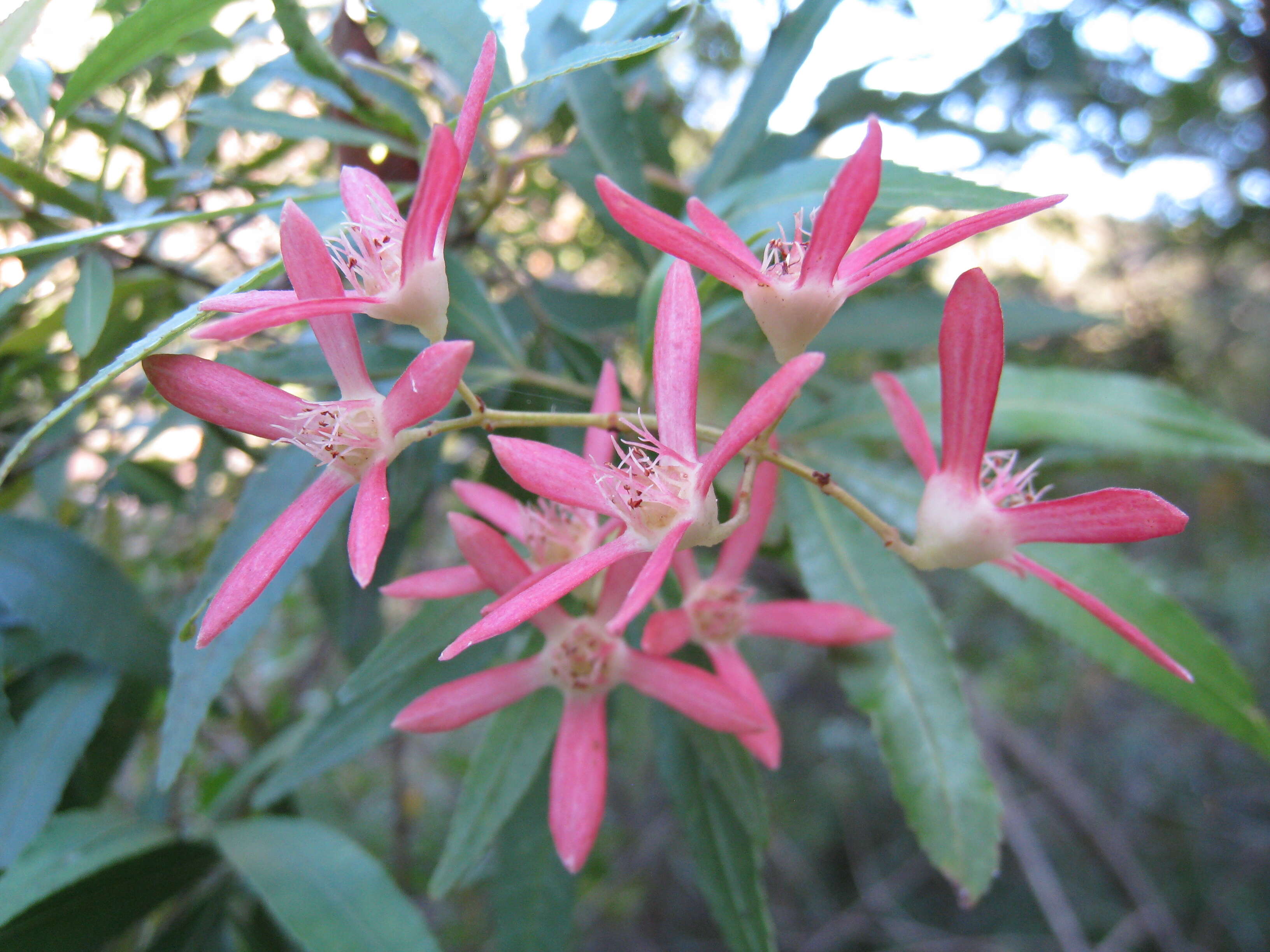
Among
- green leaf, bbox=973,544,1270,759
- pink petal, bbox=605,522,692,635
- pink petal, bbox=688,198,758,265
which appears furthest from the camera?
green leaf, bbox=973,544,1270,759

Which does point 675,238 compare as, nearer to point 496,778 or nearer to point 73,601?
point 496,778

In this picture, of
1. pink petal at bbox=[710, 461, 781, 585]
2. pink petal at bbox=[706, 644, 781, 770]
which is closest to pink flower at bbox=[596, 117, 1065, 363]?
Answer: pink petal at bbox=[710, 461, 781, 585]

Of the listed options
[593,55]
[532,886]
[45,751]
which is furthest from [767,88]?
[45,751]

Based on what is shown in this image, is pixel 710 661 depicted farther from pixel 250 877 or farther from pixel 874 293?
pixel 874 293

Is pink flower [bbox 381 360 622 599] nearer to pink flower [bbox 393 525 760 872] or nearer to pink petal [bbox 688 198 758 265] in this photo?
pink flower [bbox 393 525 760 872]

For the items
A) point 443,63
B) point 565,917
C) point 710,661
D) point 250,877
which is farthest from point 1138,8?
point 250,877
